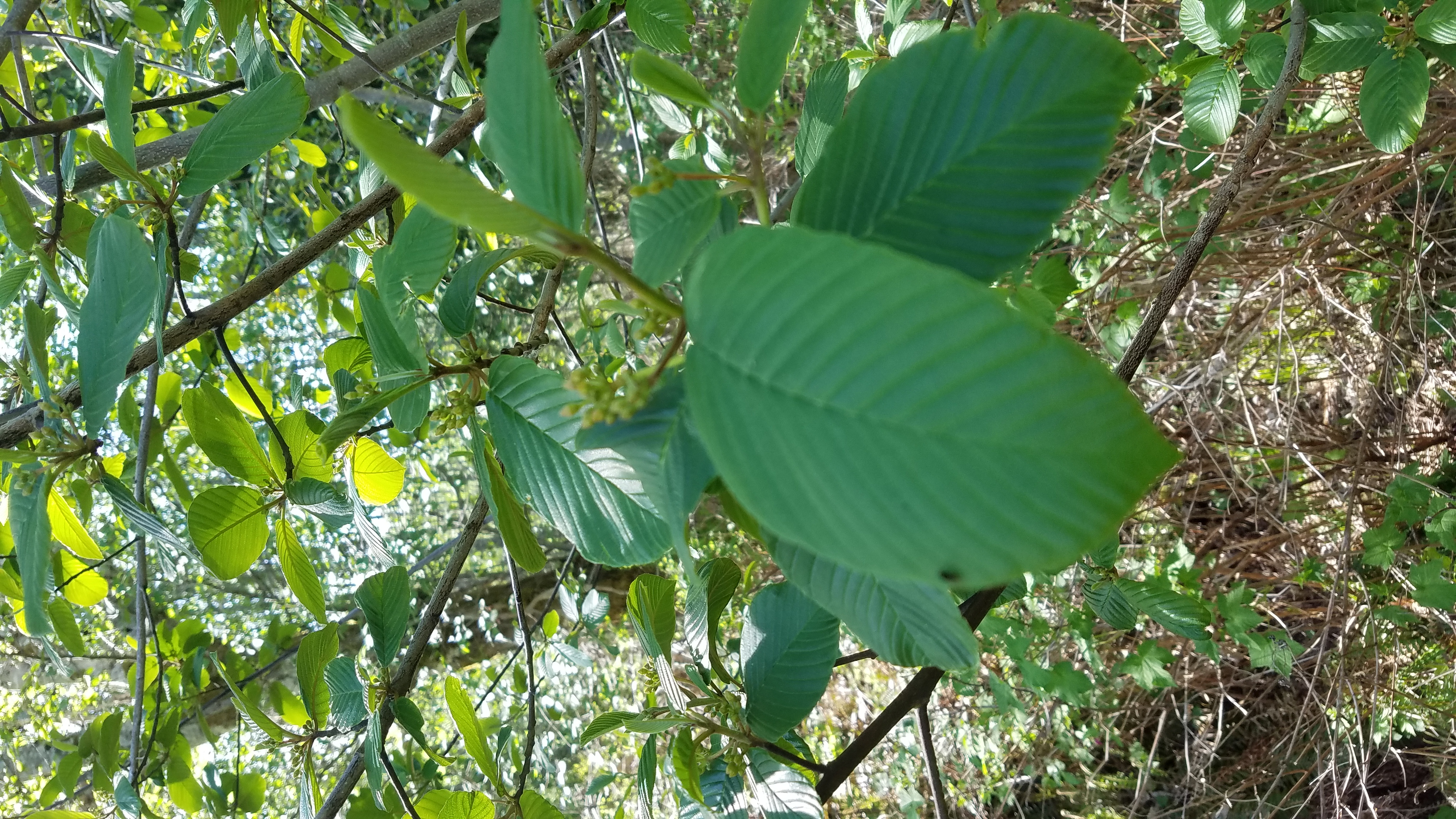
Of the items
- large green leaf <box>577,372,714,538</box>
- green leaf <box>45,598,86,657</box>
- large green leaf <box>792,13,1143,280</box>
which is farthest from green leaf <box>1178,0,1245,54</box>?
green leaf <box>45,598,86,657</box>

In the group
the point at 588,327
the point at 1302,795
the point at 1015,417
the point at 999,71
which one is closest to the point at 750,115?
the point at 999,71

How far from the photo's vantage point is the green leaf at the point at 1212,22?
2.33 feet

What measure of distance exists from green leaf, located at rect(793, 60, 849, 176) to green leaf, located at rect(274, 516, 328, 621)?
0.49m

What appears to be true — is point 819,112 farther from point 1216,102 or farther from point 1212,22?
point 1216,102

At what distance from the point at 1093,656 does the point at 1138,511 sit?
415mm

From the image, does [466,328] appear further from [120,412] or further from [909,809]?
[909,809]

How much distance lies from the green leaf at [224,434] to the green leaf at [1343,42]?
95 centimetres

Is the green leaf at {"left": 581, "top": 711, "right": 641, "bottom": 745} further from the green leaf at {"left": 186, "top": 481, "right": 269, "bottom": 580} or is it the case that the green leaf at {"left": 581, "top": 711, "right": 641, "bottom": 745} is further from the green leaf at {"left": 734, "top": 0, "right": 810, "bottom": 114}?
the green leaf at {"left": 734, "top": 0, "right": 810, "bottom": 114}

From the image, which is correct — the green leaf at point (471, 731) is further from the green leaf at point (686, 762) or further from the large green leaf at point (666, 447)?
the large green leaf at point (666, 447)

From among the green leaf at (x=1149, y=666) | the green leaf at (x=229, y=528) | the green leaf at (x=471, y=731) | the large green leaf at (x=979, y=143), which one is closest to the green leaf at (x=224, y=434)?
the green leaf at (x=229, y=528)

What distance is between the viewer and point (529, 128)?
244 millimetres

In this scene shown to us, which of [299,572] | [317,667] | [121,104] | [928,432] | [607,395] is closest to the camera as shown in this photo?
[928,432]

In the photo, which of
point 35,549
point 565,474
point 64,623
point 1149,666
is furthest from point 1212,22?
point 64,623

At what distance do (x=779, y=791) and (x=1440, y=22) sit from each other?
0.84 m
